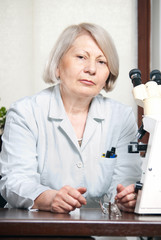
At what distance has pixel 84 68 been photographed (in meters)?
1.64

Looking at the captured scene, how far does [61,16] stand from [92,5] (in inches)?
12.1

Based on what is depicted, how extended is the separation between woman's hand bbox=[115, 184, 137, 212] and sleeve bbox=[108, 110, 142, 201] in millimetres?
270

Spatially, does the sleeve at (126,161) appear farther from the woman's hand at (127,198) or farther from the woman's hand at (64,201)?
the woman's hand at (64,201)

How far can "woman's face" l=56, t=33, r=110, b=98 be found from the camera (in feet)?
5.36

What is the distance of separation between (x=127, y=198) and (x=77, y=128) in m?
0.55

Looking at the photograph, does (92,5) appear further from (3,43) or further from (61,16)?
(3,43)

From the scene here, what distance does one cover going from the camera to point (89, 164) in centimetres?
166

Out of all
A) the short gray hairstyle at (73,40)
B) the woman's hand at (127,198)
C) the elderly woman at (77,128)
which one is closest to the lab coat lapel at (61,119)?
the elderly woman at (77,128)

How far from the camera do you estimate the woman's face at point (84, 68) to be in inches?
64.3

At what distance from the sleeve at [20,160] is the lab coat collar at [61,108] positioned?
0.34ft

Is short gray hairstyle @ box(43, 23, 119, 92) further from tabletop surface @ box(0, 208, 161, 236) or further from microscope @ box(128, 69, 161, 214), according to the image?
tabletop surface @ box(0, 208, 161, 236)

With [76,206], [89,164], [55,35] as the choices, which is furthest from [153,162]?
[55,35]

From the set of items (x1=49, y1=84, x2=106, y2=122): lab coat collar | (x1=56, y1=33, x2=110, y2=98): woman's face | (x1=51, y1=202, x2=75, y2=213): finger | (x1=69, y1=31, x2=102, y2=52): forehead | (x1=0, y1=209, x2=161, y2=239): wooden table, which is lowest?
(x1=51, y1=202, x2=75, y2=213): finger

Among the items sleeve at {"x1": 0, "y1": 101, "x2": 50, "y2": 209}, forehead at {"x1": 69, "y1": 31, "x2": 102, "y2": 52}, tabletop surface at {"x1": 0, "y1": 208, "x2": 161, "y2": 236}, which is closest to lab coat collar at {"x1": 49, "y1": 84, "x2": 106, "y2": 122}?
sleeve at {"x1": 0, "y1": 101, "x2": 50, "y2": 209}
